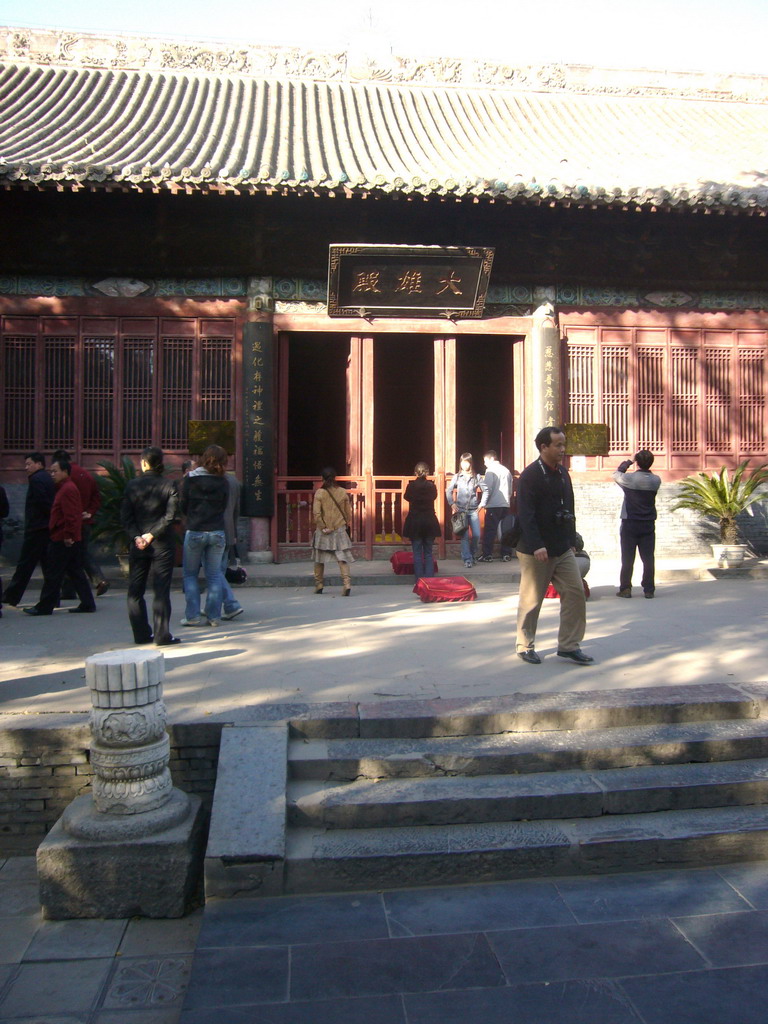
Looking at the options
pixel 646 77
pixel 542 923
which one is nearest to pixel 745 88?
pixel 646 77

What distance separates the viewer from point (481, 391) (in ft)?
53.7

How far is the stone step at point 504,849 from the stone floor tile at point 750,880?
43 millimetres

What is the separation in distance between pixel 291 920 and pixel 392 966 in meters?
0.49

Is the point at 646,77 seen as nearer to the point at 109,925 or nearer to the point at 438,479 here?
the point at 438,479

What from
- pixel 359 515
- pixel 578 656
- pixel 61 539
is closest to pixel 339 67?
pixel 359 515

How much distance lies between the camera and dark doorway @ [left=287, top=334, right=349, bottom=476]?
17219 millimetres

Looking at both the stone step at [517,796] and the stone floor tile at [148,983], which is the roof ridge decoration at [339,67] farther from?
the stone floor tile at [148,983]

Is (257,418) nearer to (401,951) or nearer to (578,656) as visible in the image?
(578,656)

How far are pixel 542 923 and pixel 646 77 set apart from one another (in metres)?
15.2

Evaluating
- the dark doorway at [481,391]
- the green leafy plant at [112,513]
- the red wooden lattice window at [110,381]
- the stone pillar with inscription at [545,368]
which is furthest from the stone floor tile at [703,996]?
the dark doorway at [481,391]

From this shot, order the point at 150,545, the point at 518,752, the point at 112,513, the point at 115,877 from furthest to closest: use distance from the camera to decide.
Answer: the point at 112,513
the point at 150,545
the point at 518,752
the point at 115,877

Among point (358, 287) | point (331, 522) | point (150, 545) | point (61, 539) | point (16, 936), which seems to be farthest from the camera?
point (358, 287)

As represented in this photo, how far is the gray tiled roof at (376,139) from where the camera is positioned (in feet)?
30.2

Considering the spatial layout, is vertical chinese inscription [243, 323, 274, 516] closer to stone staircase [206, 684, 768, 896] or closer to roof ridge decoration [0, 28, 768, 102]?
stone staircase [206, 684, 768, 896]
